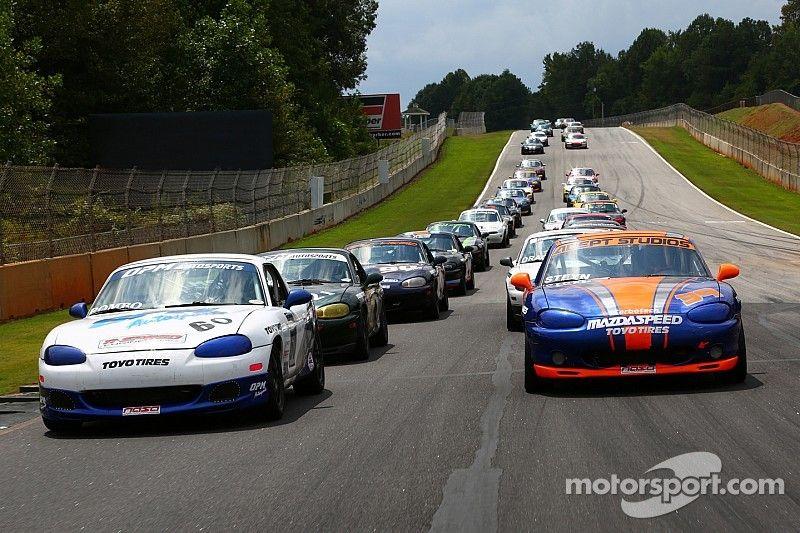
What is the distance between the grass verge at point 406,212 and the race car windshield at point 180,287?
3062 millimetres

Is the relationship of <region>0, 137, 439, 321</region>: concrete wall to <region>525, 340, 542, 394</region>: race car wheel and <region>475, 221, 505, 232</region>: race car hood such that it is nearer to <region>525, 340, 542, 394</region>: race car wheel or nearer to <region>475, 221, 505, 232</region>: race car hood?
<region>475, 221, 505, 232</region>: race car hood

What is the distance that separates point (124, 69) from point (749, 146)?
43632 mm

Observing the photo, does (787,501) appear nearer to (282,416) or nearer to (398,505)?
(398,505)

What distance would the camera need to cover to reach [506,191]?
210ft

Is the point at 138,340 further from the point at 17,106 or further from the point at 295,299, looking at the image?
the point at 17,106

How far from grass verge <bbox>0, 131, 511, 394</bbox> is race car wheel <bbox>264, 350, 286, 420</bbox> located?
4.41m

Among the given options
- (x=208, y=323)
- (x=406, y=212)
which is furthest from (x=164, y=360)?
(x=406, y=212)

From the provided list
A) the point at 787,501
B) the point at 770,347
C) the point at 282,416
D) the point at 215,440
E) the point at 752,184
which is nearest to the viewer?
the point at 787,501

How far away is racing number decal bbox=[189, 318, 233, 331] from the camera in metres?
10.1

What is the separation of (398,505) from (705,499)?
1559 mm

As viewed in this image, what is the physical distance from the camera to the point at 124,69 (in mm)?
57938

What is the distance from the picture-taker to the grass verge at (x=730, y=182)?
58.1 m

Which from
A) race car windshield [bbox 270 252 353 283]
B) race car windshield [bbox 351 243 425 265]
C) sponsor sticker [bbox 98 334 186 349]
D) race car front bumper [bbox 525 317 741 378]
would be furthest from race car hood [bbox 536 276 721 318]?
race car windshield [bbox 351 243 425 265]

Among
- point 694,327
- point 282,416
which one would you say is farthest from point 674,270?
point 282,416
